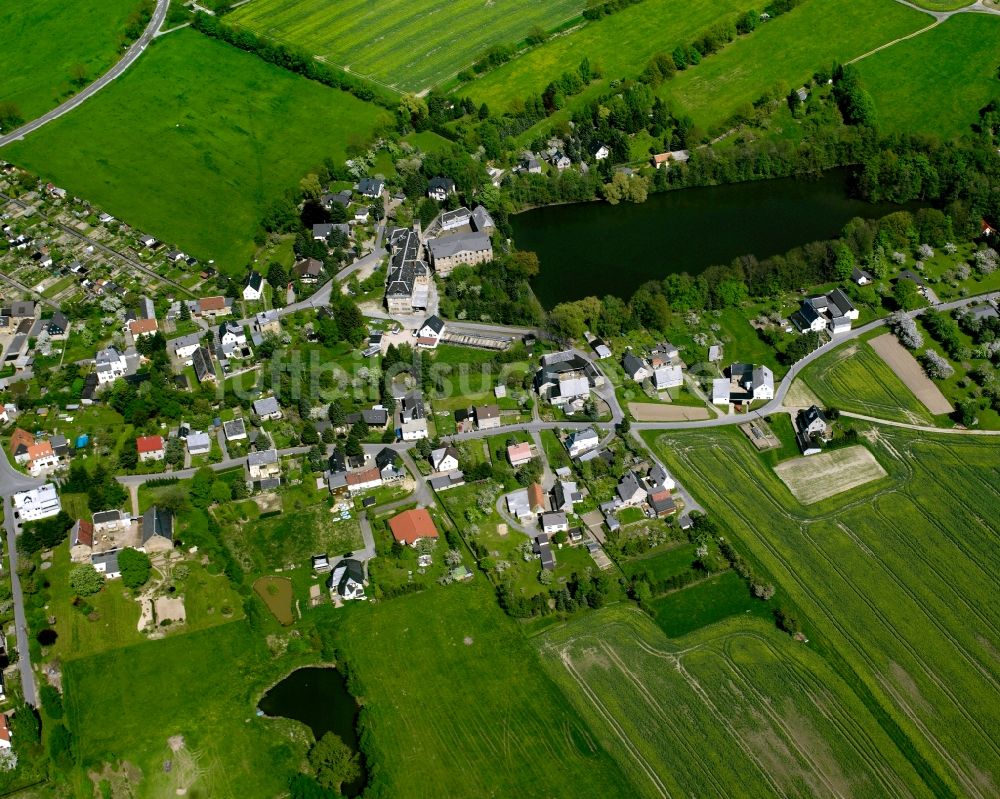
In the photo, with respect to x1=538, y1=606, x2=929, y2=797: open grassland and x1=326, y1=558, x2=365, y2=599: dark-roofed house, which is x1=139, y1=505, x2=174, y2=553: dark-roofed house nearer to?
x1=326, y1=558, x2=365, y2=599: dark-roofed house

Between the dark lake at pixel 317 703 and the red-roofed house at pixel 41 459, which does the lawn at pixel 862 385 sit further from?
the red-roofed house at pixel 41 459

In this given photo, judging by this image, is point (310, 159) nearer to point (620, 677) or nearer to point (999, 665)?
point (620, 677)

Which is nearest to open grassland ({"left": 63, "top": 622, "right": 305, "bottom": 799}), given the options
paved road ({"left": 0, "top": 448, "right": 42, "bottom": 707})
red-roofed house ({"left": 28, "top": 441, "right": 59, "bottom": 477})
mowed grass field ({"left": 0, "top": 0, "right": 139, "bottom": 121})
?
paved road ({"left": 0, "top": 448, "right": 42, "bottom": 707})

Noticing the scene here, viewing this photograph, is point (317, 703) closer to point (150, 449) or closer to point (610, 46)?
point (150, 449)

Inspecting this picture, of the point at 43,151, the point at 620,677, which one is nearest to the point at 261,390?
the point at 620,677

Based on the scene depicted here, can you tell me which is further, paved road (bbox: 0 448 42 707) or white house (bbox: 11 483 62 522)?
white house (bbox: 11 483 62 522)

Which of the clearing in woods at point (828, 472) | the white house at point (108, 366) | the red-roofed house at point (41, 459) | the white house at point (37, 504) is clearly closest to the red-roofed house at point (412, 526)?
the white house at point (37, 504)
